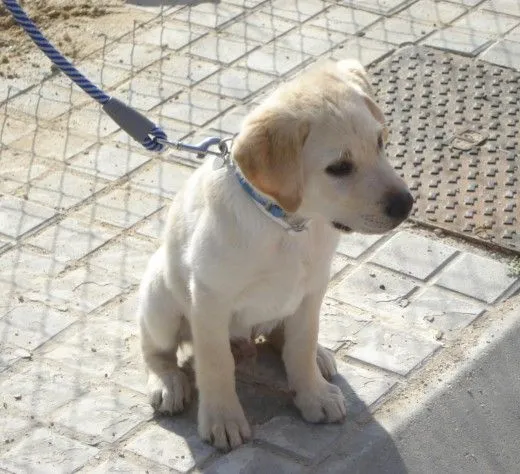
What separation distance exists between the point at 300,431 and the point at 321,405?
0.36 feet

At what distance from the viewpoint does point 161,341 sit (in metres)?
4.24

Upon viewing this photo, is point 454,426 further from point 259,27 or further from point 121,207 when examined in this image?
point 259,27

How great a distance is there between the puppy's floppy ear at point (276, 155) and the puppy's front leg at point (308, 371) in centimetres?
59

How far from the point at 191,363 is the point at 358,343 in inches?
24.1

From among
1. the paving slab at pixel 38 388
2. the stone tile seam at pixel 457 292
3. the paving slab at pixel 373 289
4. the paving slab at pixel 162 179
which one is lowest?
the stone tile seam at pixel 457 292

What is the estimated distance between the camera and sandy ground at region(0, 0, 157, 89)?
645 centimetres

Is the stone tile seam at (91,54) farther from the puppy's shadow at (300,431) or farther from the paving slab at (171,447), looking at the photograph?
the paving slab at (171,447)

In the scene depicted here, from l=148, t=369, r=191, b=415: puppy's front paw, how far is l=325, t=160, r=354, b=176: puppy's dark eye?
1025 mm

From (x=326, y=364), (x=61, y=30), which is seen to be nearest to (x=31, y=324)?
(x=326, y=364)

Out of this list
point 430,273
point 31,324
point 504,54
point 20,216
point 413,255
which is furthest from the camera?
point 504,54

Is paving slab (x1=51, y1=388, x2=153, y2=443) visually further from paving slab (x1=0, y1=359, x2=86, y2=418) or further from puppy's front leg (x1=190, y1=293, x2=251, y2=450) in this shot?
puppy's front leg (x1=190, y1=293, x2=251, y2=450)

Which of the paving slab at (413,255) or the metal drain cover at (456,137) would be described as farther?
the metal drain cover at (456,137)

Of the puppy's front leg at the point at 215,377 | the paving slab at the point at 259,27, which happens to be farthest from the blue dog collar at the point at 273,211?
the paving slab at the point at 259,27

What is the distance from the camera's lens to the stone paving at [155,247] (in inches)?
162
